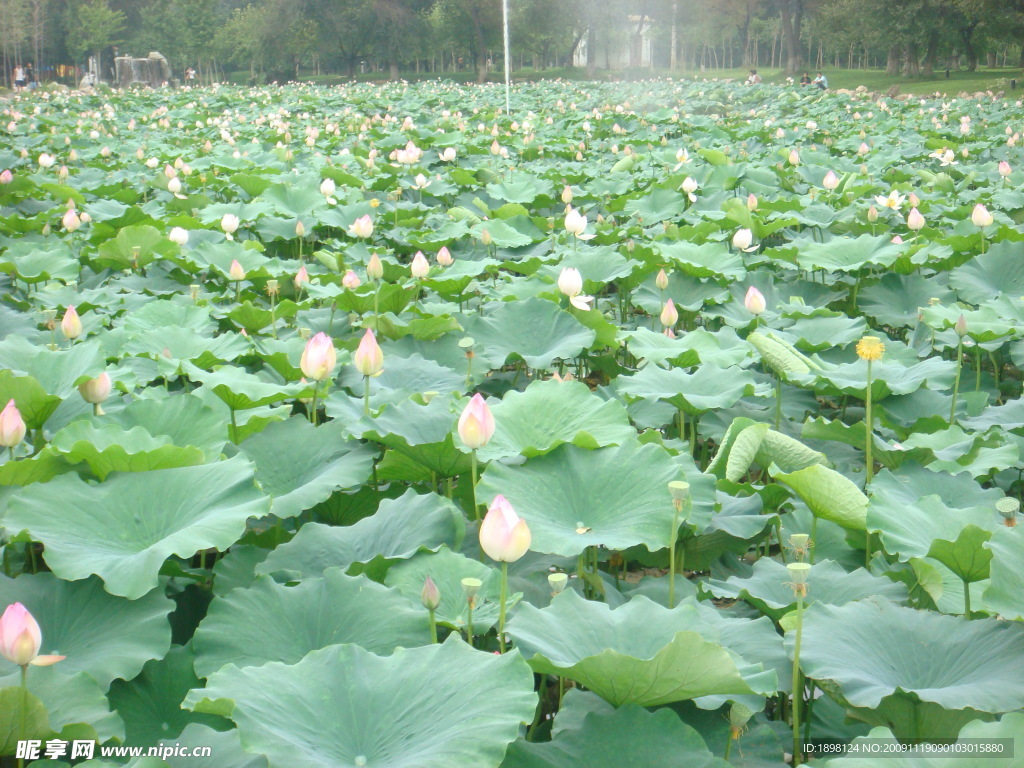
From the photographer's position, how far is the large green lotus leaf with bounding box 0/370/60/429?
1.68m

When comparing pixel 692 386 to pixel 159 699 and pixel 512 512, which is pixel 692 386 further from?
pixel 159 699

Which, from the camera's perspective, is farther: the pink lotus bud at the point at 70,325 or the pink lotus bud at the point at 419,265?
the pink lotus bud at the point at 419,265

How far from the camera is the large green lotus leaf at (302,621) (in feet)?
4.09

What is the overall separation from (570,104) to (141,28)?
4947cm

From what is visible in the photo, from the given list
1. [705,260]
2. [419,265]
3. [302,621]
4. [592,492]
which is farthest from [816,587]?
[705,260]

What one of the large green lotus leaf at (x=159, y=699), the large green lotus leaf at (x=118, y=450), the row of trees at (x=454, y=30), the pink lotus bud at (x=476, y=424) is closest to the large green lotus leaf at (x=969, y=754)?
the pink lotus bud at (x=476, y=424)

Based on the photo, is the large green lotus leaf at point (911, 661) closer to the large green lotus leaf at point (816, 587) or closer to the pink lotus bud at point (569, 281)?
the large green lotus leaf at point (816, 587)

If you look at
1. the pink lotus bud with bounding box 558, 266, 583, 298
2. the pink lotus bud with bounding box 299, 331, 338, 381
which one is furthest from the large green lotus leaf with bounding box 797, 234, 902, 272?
the pink lotus bud with bounding box 299, 331, 338, 381

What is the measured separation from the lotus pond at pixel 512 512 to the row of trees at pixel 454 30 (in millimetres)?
22266

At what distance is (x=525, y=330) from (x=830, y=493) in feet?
3.82

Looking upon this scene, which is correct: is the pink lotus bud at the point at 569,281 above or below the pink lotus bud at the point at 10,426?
above

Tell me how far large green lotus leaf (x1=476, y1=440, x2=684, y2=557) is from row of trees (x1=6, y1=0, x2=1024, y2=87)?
23.3m

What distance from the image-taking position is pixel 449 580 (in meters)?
1.39

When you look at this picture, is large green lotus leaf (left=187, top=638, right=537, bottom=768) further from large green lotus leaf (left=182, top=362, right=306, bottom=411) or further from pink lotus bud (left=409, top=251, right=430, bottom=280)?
pink lotus bud (left=409, top=251, right=430, bottom=280)
